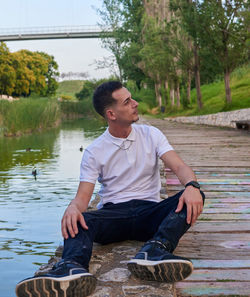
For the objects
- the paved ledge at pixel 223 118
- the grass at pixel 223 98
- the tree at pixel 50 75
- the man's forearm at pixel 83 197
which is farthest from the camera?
the tree at pixel 50 75

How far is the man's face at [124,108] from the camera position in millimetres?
3307

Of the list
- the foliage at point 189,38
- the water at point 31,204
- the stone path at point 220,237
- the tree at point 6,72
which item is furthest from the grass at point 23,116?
the tree at point 6,72

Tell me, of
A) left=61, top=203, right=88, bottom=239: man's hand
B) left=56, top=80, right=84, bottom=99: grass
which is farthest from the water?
left=56, top=80, right=84, bottom=99: grass

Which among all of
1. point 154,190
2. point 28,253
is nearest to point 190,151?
point 28,253

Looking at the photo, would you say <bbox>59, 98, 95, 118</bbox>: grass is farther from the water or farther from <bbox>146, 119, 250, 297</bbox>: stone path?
<bbox>146, 119, 250, 297</bbox>: stone path

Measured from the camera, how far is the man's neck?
329cm

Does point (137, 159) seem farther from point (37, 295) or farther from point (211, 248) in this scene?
point (37, 295)

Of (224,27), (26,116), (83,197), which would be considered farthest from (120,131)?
(26,116)

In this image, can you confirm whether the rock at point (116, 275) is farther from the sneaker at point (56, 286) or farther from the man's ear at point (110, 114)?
the man's ear at point (110, 114)

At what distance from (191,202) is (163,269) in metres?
0.51

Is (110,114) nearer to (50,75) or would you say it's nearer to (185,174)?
(185,174)

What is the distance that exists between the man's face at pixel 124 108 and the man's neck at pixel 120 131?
5 centimetres

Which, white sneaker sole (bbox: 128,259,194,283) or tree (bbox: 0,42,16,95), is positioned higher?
tree (bbox: 0,42,16,95)

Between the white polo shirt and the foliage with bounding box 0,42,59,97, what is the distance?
1822 inches
